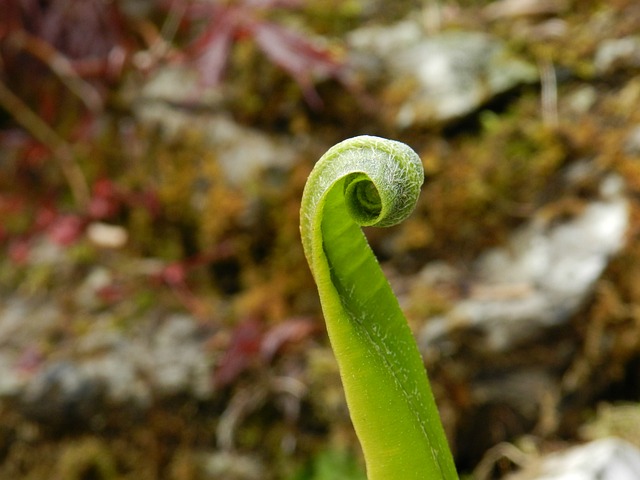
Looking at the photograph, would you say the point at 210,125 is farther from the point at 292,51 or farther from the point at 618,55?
the point at 618,55

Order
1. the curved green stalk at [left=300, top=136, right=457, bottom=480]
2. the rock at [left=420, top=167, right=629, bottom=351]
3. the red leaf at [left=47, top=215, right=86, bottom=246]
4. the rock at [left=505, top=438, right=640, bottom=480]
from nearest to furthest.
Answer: the curved green stalk at [left=300, top=136, right=457, bottom=480], the rock at [left=505, top=438, right=640, bottom=480], the rock at [left=420, top=167, right=629, bottom=351], the red leaf at [left=47, top=215, right=86, bottom=246]

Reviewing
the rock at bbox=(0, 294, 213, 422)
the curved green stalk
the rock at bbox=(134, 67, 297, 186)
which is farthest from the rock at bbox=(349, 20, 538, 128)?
the curved green stalk

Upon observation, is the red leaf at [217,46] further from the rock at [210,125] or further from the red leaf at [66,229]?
the red leaf at [66,229]

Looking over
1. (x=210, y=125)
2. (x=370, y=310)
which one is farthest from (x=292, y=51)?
(x=370, y=310)

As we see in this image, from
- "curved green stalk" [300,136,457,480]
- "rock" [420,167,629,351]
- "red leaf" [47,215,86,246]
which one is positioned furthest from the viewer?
"red leaf" [47,215,86,246]

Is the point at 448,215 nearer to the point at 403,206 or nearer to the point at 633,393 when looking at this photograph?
the point at 633,393

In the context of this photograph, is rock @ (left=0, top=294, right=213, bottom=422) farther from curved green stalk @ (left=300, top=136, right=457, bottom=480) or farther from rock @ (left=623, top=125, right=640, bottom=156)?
rock @ (left=623, top=125, right=640, bottom=156)

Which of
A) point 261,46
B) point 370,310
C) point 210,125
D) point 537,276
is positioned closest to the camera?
point 370,310
